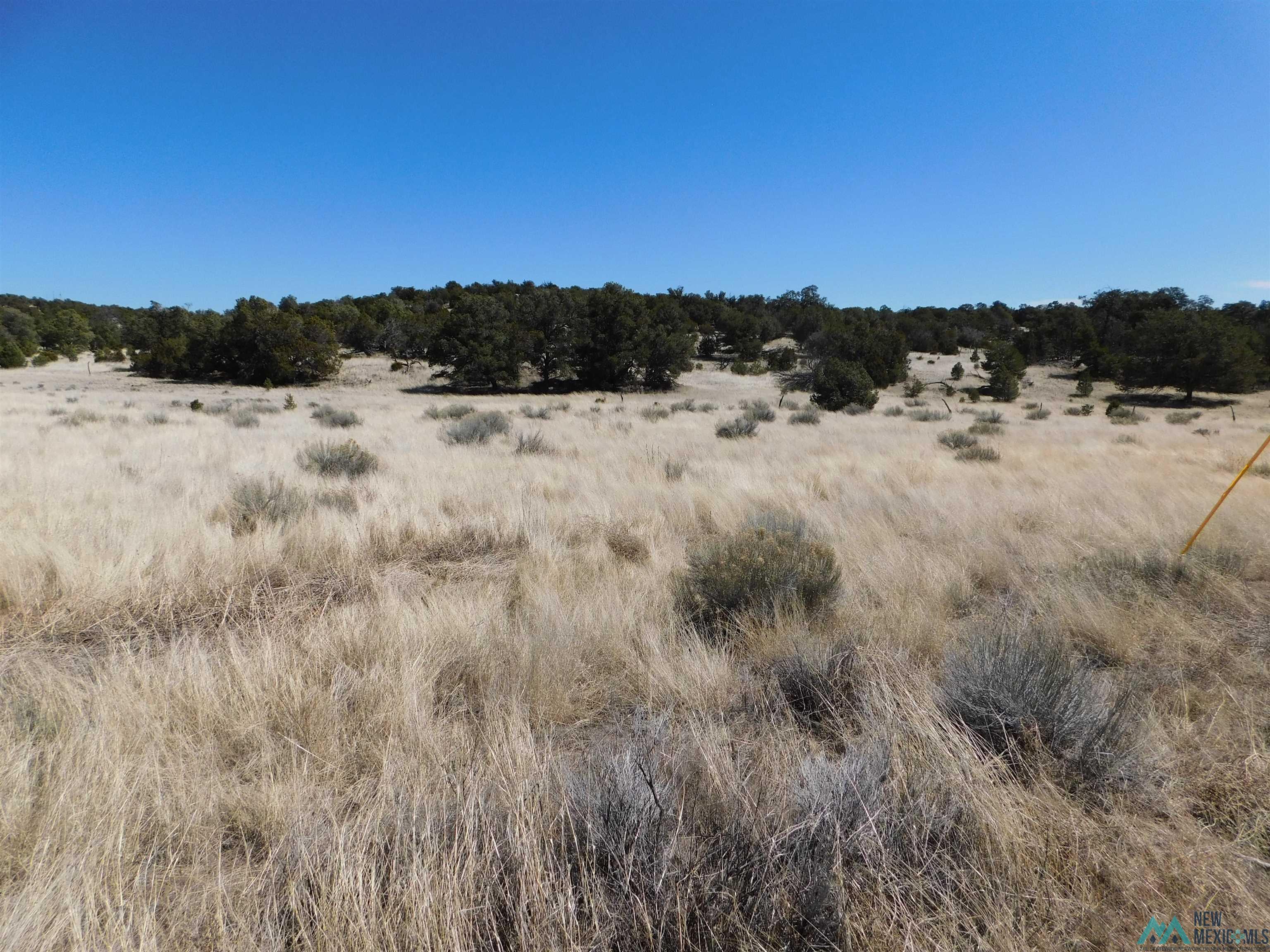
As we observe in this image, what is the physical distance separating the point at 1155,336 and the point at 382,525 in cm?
5049

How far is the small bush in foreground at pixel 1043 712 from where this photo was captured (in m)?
2.20

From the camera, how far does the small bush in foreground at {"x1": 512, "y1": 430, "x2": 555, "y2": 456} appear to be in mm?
11773

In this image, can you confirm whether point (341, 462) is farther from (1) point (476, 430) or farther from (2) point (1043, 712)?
(2) point (1043, 712)

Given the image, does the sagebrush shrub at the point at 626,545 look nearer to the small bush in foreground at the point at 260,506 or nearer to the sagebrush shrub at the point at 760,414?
the small bush in foreground at the point at 260,506

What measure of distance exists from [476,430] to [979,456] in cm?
1154

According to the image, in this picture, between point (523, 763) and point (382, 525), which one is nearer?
point (523, 763)

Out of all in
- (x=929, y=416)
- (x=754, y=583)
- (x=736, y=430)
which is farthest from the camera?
(x=929, y=416)

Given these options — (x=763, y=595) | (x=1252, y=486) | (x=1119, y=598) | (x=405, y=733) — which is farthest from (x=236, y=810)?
(x=1252, y=486)

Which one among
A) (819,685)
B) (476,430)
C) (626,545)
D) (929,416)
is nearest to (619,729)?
(819,685)

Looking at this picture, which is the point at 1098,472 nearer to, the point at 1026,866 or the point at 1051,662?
the point at 1051,662

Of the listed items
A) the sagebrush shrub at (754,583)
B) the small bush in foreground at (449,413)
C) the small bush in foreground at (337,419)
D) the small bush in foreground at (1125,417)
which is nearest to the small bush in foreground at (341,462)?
the sagebrush shrub at (754,583)

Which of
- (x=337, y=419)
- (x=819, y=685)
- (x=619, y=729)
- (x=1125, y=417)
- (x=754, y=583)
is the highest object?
(x=754, y=583)

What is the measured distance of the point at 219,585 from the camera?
4211 millimetres

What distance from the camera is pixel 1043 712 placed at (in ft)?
7.83
